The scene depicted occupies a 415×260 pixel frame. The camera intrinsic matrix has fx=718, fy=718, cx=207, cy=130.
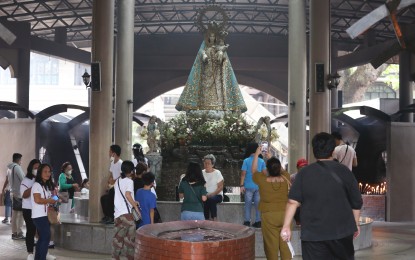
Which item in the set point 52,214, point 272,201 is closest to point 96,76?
point 52,214

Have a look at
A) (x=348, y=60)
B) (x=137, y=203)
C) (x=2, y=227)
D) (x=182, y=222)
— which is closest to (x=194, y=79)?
(x=2, y=227)

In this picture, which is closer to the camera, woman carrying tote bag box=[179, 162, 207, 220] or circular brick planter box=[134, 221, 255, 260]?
circular brick planter box=[134, 221, 255, 260]

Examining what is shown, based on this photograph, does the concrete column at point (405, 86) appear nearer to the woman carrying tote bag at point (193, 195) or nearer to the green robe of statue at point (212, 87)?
the green robe of statue at point (212, 87)

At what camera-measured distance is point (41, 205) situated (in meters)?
8.98

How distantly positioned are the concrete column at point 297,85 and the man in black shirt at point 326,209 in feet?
39.0

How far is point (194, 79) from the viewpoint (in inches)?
625

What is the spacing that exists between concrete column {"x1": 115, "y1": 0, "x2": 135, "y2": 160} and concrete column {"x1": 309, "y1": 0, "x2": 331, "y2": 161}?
6800mm

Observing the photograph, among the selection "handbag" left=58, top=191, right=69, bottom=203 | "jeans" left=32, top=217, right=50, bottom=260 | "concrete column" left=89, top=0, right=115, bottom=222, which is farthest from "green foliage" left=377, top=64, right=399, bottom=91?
"jeans" left=32, top=217, right=50, bottom=260

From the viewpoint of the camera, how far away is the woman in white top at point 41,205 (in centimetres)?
895

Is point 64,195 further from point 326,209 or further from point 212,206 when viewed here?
point 326,209

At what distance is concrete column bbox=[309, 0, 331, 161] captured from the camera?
13.5 metres

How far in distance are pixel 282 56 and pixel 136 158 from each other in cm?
1856

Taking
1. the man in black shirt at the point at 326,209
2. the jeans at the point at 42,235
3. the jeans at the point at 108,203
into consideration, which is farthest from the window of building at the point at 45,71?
the man in black shirt at the point at 326,209

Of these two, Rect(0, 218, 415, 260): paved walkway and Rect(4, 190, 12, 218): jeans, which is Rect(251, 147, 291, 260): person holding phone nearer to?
Rect(0, 218, 415, 260): paved walkway
